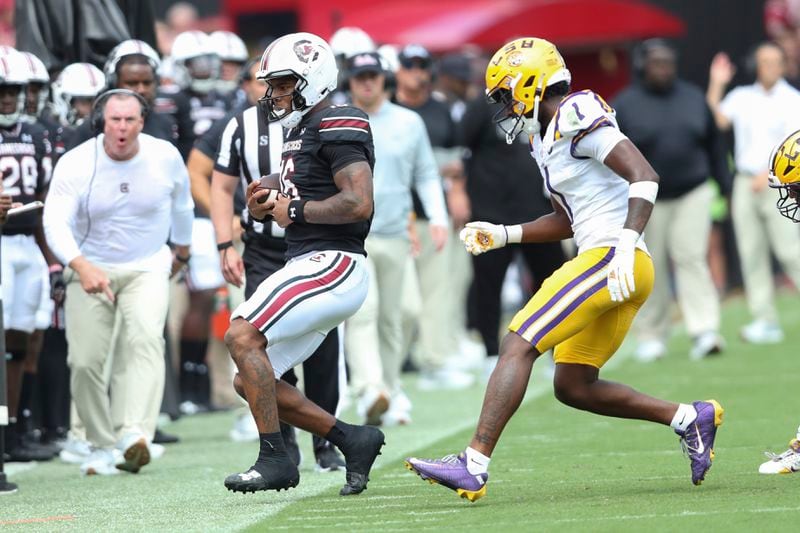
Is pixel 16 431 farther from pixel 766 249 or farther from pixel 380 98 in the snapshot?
pixel 766 249

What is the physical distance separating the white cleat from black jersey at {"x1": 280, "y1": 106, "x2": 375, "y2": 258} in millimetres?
1999

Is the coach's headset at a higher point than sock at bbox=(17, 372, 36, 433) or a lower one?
higher

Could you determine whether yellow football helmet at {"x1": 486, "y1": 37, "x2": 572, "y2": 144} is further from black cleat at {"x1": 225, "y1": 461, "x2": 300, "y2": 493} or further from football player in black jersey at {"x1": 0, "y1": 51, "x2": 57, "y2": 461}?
football player in black jersey at {"x1": 0, "y1": 51, "x2": 57, "y2": 461}

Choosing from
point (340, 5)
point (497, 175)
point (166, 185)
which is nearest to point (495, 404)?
point (166, 185)

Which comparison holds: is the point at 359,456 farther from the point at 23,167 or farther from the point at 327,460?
the point at 23,167

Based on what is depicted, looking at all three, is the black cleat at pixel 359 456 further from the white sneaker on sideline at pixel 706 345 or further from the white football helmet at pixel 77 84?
the white sneaker on sideline at pixel 706 345

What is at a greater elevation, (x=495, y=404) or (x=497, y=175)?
(x=497, y=175)

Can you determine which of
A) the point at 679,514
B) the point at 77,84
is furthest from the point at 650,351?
the point at 679,514

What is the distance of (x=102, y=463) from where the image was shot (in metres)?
8.94

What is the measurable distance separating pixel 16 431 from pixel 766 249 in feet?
24.8

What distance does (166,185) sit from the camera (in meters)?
9.08

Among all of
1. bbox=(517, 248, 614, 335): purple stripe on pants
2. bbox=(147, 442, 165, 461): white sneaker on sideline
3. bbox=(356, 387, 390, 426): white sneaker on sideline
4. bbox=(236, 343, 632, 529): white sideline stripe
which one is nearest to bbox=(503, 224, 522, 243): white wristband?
bbox=(517, 248, 614, 335): purple stripe on pants

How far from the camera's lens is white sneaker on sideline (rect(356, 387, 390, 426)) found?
33.0 ft

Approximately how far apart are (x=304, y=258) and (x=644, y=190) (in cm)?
154
